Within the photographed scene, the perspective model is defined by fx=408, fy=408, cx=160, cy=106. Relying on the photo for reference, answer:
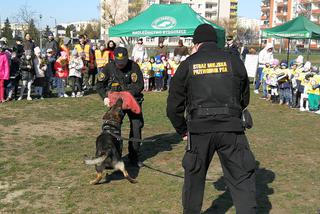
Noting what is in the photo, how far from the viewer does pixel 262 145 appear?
762cm

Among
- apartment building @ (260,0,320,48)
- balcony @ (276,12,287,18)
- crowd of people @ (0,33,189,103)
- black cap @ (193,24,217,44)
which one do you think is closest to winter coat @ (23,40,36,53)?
crowd of people @ (0,33,189,103)

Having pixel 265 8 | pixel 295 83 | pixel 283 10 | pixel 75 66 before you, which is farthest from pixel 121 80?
pixel 265 8

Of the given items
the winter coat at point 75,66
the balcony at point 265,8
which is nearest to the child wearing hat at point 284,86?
the winter coat at point 75,66

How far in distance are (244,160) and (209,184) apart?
6.80 ft

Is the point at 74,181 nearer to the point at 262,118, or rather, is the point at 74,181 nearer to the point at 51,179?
the point at 51,179

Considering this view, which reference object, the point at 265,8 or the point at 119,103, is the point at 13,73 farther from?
the point at 265,8

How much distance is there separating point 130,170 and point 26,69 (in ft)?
23.7

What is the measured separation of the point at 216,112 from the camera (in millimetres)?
3406

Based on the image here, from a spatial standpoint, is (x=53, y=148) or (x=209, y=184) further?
(x=53, y=148)

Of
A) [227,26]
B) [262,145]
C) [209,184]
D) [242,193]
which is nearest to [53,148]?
[209,184]

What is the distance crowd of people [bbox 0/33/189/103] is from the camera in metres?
12.0

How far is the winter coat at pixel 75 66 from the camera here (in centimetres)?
1295

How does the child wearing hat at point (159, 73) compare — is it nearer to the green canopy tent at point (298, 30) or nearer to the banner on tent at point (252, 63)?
the banner on tent at point (252, 63)

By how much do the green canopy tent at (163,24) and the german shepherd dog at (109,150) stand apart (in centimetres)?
1034
